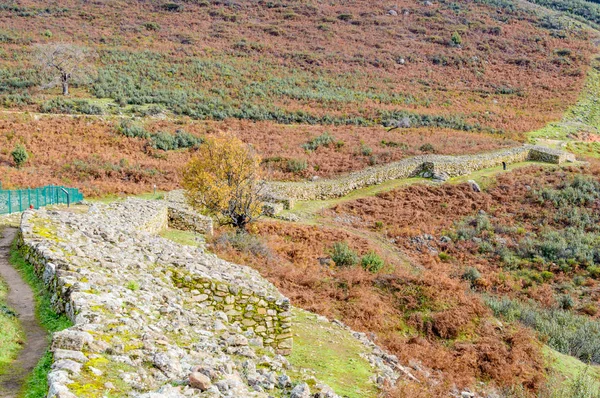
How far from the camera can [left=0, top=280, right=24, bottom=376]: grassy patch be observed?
657 centimetres

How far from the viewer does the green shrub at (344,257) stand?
20266 millimetres

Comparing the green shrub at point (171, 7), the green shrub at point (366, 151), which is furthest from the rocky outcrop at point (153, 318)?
the green shrub at point (171, 7)

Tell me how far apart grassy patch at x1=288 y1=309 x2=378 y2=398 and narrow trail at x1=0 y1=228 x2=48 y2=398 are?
14.4 feet

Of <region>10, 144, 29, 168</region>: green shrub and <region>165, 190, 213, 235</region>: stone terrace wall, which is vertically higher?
<region>165, 190, 213, 235</region>: stone terrace wall

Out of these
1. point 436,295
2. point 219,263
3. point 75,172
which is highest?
point 219,263

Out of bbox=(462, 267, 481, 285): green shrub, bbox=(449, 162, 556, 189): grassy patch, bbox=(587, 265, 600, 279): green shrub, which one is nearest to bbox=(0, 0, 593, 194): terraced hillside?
bbox=(449, 162, 556, 189): grassy patch

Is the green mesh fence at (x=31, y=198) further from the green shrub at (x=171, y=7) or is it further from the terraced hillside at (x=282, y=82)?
the green shrub at (x=171, y=7)

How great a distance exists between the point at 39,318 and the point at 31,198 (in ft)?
45.0

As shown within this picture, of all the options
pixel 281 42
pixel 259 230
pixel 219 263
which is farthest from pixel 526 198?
pixel 281 42

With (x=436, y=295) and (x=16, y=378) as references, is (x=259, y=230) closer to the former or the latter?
(x=436, y=295)

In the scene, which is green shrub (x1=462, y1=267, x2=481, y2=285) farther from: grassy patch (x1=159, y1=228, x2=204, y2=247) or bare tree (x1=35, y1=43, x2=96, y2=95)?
bare tree (x1=35, y1=43, x2=96, y2=95)

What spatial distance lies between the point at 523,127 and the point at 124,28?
5764 centimetres

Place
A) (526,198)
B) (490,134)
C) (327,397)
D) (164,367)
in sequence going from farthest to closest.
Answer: (490,134) < (526,198) < (327,397) < (164,367)

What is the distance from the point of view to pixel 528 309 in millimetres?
18375
